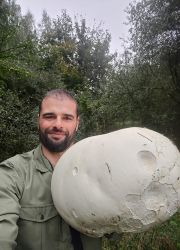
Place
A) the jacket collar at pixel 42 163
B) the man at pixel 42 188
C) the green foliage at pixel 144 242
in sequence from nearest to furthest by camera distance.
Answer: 1. the man at pixel 42 188
2. the jacket collar at pixel 42 163
3. the green foliage at pixel 144 242

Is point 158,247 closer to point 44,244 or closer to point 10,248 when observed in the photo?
point 44,244

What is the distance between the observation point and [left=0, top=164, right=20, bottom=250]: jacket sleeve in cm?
177

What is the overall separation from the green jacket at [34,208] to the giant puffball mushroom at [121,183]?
0.63ft

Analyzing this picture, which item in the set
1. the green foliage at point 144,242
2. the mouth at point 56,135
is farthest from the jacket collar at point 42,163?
the green foliage at point 144,242

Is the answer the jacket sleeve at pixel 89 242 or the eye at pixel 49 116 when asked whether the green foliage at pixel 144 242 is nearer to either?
the jacket sleeve at pixel 89 242

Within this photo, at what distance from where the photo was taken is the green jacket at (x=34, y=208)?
6.66 ft

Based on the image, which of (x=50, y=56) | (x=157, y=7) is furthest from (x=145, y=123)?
(x=50, y=56)

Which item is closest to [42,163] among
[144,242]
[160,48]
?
[144,242]

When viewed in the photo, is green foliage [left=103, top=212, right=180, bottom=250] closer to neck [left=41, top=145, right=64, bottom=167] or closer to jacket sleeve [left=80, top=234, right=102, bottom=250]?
jacket sleeve [left=80, top=234, right=102, bottom=250]

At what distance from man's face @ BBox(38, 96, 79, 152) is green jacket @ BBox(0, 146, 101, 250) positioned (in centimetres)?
15

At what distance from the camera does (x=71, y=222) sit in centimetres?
193

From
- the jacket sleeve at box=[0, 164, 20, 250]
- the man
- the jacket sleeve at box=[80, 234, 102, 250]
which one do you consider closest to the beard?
the man

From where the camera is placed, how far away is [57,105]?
2.28 m

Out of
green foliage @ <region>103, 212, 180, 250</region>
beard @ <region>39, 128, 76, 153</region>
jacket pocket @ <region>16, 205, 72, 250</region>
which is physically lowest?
green foliage @ <region>103, 212, 180, 250</region>
